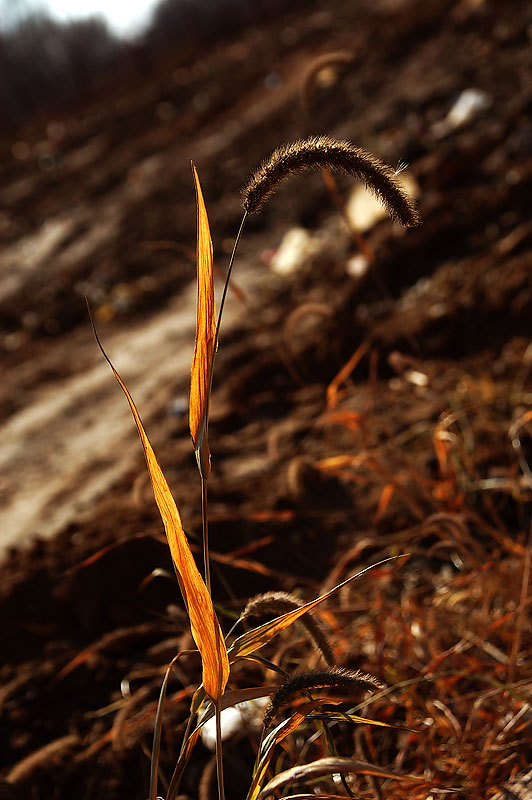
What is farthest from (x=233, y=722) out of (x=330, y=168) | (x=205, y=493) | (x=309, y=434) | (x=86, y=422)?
(x=86, y=422)

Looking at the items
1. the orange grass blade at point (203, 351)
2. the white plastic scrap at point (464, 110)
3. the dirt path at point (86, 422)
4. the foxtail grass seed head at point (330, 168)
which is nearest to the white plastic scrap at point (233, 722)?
the orange grass blade at point (203, 351)

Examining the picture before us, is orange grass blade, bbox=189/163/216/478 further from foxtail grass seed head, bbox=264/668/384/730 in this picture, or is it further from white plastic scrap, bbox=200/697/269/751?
white plastic scrap, bbox=200/697/269/751

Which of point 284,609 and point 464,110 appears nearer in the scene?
point 284,609

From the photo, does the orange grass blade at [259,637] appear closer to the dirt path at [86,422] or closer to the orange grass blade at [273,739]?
the orange grass blade at [273,739]

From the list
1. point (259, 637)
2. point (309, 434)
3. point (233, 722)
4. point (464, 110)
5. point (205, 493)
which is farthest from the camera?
point (464, 110)

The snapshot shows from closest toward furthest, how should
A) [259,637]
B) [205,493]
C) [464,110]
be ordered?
[205,493] → [259,637] → [464,110]

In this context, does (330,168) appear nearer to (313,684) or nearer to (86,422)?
(313,684)

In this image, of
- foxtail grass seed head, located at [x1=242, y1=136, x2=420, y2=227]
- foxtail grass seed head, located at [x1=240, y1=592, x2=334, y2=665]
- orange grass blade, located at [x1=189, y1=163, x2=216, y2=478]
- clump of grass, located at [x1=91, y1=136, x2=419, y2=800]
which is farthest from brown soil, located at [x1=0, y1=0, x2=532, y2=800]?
foxtail grass seed head, located at [x1=242, y1=136, x2=420, y2=227]

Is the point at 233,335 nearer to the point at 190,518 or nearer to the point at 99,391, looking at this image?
the point at 99,391
